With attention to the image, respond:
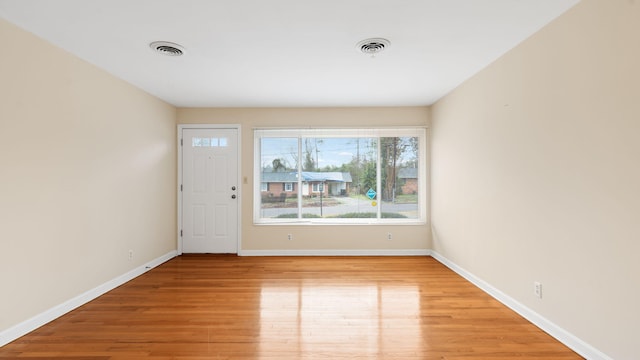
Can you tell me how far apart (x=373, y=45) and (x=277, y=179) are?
9.21 feet

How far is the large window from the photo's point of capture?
483cm

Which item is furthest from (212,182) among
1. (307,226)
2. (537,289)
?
(537,289)

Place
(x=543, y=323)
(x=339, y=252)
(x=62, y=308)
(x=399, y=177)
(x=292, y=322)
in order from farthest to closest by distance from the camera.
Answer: (x=399, y=177) < (x=339, y=252) < (x=62, y=308) < (x=292, y=322) < (x=543, y=323)

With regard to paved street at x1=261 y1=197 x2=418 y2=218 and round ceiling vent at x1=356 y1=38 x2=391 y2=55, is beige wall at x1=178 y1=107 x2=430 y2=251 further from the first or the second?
round ceiling vent at x1=356 y1=38 x2=391 y2=55

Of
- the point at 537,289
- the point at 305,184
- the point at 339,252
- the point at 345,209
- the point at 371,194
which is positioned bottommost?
the point at 339,252

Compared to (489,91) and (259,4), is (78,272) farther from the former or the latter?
(489,91)

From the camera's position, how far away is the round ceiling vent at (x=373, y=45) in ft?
8.34

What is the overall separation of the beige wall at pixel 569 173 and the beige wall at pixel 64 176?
4085 millimetres

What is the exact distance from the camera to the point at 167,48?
8.78 ft

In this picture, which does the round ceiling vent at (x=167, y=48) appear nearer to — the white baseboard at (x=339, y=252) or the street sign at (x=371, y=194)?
the white baseboard at (x=339, y=252)

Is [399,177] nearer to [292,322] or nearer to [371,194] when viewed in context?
[371,194]

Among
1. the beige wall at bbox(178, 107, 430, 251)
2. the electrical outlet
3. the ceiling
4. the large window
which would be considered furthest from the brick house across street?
the electrical outlet

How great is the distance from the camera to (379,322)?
2.52 metres

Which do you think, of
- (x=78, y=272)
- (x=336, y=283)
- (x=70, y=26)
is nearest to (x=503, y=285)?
(x=336, y=283)
